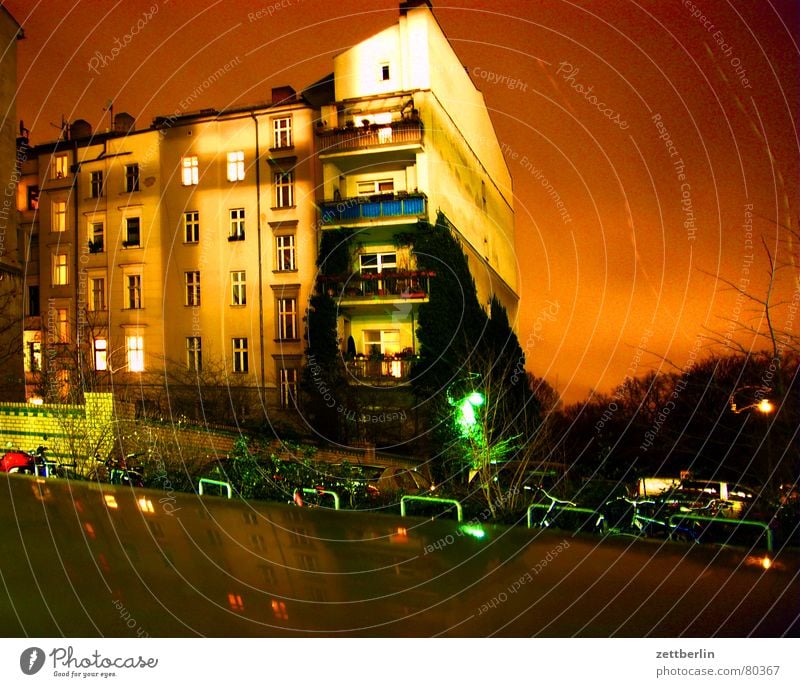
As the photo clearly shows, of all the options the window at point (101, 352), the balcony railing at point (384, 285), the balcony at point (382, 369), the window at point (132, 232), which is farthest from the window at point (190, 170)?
the balcony at point (382, 369)

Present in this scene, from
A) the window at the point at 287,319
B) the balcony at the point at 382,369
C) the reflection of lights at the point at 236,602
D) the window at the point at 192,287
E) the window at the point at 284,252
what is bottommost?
the reflection of lights at the point at 236,602

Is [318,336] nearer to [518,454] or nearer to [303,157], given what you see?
[303,157]

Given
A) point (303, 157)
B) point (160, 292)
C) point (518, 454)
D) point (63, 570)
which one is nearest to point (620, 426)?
point (518, 454)

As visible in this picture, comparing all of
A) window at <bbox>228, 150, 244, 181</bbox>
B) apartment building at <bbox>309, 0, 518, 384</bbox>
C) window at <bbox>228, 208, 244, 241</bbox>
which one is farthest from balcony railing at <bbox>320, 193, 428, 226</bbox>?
window at <bbox>228, 150, 244, 181</bbox>

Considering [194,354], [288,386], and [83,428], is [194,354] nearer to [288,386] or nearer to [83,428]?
[288,386]

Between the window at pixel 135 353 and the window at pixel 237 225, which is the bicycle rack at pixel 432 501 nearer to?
the window at pixel 237 225

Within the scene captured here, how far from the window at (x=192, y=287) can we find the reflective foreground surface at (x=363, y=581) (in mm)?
16009

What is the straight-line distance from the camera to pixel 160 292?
24594mm

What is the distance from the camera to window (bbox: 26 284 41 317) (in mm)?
27016

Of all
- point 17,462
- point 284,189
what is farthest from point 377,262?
point 17,462

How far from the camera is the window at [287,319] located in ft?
73.6

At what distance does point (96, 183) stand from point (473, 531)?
22.9 meters

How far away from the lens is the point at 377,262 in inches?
816

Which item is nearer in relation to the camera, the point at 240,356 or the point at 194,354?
the point at 240,356
